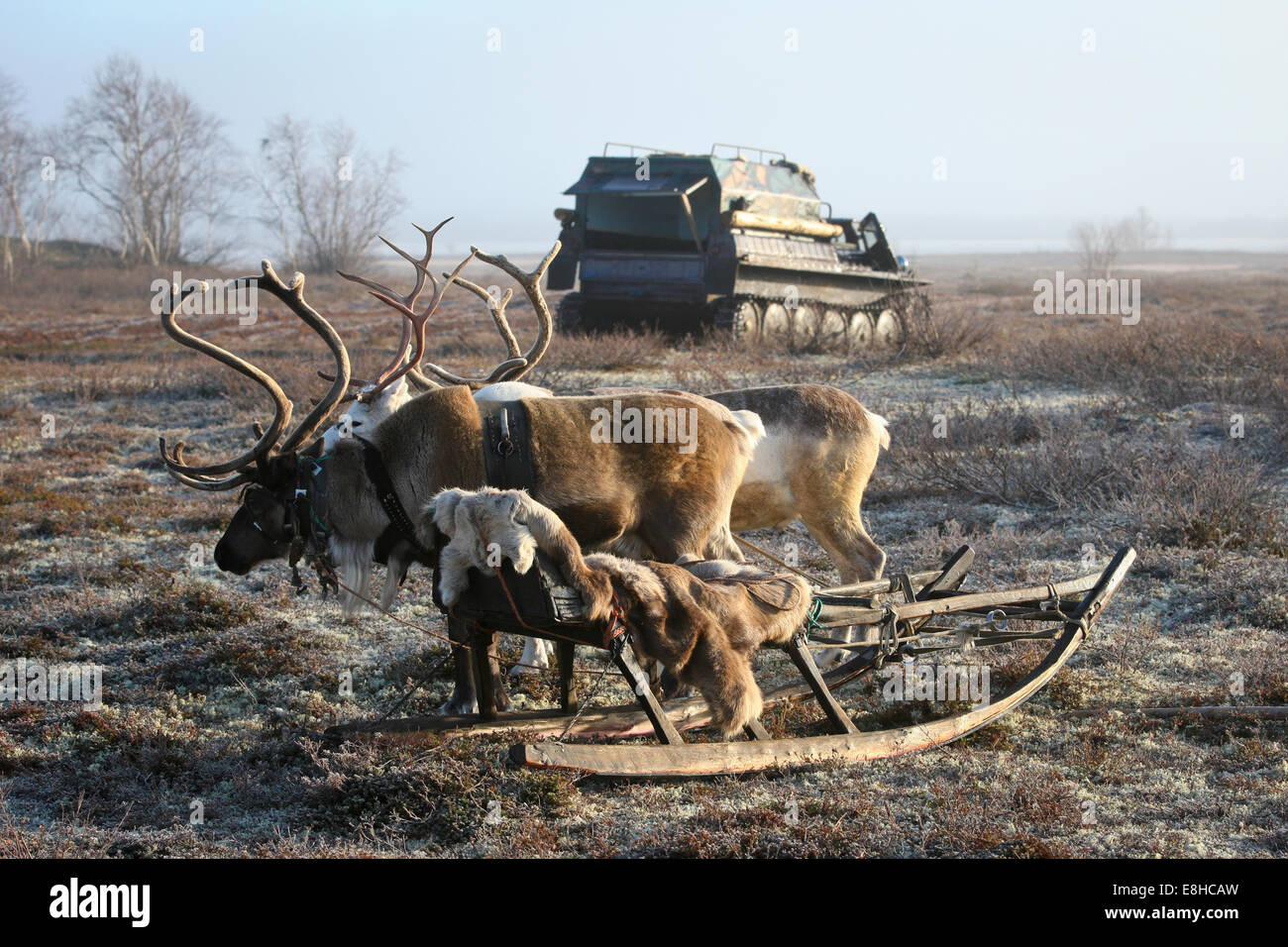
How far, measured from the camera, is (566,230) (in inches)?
742

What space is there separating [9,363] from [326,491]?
16298 mm

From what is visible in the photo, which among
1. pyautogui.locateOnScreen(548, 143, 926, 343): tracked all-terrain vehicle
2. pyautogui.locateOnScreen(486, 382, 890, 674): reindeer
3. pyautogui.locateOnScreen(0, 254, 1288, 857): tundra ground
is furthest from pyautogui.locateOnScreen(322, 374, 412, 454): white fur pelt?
pyautogui.locateOnScreen(548, 143, 926, 343): tracked all-terrain vehicle

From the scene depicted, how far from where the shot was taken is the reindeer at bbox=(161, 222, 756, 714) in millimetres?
4953

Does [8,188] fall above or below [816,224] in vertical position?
above

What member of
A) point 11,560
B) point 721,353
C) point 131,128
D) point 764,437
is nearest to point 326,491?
point 764,437

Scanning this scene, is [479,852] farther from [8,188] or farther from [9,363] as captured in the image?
[8,188]

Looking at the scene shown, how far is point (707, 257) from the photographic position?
57.8 ft

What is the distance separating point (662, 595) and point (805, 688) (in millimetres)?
1757

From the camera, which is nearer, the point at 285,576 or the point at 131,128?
the point at 285,576

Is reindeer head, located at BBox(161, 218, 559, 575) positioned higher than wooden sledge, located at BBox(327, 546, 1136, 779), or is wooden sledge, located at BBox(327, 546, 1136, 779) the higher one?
reindeer head, located at BBox(161, 218, 559, 575)

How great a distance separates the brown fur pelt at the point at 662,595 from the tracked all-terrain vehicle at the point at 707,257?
13.3 meters

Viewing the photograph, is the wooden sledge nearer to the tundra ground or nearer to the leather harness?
the tundra ground

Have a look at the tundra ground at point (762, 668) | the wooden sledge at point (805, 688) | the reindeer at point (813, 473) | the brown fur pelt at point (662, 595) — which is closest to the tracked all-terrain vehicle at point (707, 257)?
the tundra ground at point (762, 668)

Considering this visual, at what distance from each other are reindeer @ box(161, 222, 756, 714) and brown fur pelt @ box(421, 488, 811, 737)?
0.87 meters
